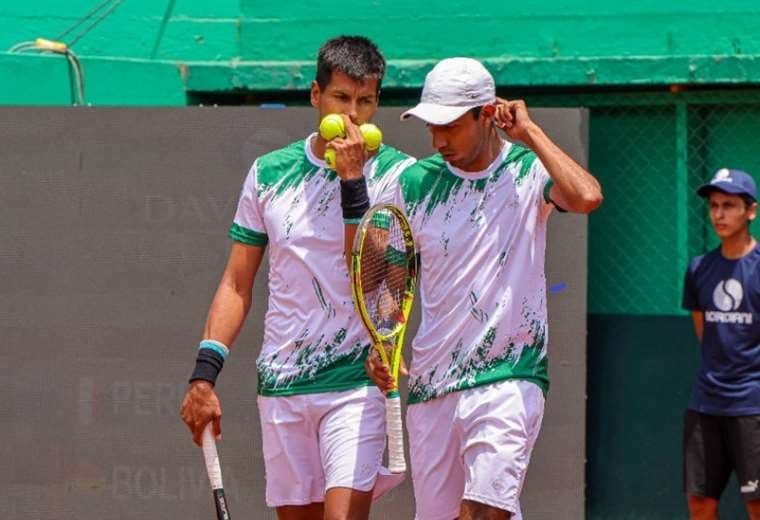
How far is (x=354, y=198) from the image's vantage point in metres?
5.97

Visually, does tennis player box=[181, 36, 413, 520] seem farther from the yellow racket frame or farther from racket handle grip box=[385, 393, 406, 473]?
racket handle grip box=[385, 393, 406, 473]

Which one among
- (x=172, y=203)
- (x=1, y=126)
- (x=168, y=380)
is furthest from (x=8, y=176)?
(x=168, y=380)

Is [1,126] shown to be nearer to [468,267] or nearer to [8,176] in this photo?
[8,176]

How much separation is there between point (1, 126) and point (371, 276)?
14.1 feet

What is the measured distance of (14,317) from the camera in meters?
9.45

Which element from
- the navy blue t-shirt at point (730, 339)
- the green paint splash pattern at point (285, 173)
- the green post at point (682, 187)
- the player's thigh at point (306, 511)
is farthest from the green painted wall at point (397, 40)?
the player's thigh at point (306, 511)

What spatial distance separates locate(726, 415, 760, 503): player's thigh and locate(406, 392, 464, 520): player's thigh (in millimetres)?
3033

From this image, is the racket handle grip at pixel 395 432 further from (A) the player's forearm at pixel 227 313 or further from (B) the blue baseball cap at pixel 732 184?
(B) the blue baseball cap at pixel 732 184

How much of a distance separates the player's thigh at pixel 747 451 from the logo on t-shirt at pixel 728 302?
56cm

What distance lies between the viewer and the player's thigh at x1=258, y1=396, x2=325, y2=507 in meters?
6.22

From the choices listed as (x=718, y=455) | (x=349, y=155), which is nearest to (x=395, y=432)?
(x=349, y=155)

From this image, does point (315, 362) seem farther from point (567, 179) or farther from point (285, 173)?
point (567, 179)

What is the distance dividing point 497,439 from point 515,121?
1196mm

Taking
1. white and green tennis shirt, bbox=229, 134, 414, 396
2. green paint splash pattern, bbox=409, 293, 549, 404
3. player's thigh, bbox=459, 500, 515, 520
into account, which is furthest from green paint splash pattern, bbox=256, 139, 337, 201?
player's thigh, bbox=459, 500, 515, 520
